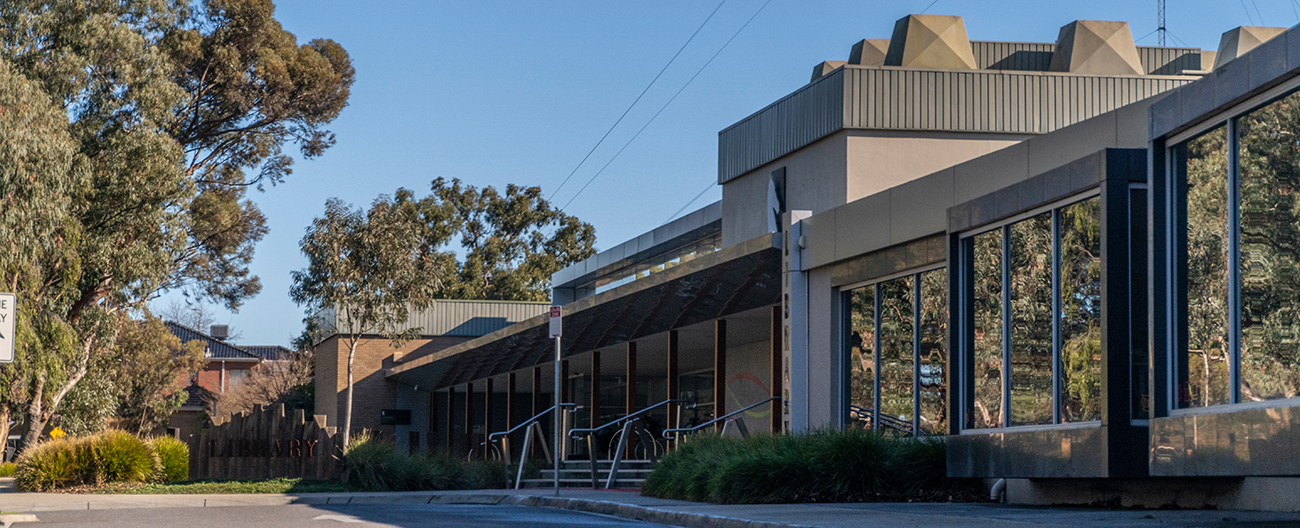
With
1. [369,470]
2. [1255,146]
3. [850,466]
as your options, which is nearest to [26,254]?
[369,470]

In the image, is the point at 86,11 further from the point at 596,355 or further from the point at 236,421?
the point at 596,355

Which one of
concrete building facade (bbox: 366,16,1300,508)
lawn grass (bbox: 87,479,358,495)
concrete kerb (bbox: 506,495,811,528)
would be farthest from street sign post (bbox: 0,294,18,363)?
concrete building facade (bbox: 366,16,1300,508)

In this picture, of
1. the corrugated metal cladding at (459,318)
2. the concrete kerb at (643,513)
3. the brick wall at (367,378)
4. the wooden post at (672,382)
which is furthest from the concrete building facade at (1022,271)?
the corrugated metal cladding at (459,318)

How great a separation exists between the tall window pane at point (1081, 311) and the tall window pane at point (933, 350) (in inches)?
116

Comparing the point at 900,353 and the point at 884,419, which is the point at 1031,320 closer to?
the point at 900,353

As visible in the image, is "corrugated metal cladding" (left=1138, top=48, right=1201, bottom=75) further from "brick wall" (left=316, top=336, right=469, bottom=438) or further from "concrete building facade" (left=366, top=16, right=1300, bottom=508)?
"brick wall" (left=316, top=336, right=469, bottom=438)

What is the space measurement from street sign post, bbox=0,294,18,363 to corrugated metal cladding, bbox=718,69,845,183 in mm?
11606

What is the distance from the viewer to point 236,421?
24.8m

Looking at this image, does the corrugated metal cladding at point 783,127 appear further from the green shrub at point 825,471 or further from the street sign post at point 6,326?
the street sign post at point 6,326

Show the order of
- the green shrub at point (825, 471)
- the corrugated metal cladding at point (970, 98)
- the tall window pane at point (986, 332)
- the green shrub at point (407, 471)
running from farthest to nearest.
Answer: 1. the green shrub at point (407, 471)
2. the corrugated metal cladding at point (970, 98)
3. the green shrub at point (825, 471)
4. the tall window pane at point (986, 332)

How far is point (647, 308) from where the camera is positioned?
24.1 metres

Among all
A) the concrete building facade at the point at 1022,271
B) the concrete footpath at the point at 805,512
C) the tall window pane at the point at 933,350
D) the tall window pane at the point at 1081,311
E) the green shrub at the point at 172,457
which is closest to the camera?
the concrete building facade at the point at 1022,271

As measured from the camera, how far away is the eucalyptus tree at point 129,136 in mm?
27625

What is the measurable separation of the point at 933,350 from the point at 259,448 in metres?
13.8
